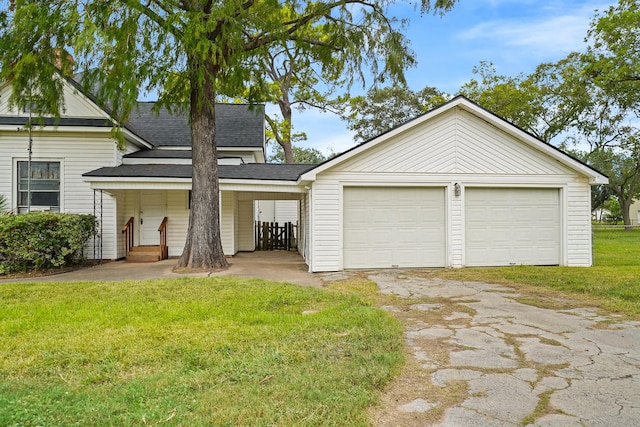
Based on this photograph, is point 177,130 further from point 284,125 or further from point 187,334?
point 187,334

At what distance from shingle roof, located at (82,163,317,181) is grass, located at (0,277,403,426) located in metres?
5.07

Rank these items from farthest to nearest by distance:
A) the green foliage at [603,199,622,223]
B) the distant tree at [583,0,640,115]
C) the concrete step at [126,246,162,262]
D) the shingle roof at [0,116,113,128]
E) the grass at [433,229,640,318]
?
the green foliage at [603,199,622,223] < the distant tree at [583,0,640,115] < the concrete step at [126,246,162,262] < the shingle roof at [0,116,113,128] < the grass at [433,229,640,318]

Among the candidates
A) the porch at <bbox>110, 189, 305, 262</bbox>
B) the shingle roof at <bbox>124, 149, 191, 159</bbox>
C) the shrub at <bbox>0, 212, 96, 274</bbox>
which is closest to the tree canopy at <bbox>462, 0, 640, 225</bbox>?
the porch at <bbox>110, 189, 305, 262</bbox>

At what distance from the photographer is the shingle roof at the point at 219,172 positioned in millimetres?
11125

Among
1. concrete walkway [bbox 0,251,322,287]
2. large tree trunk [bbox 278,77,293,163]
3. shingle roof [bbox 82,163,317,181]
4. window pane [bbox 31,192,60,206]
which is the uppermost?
large tree trunk [bbox 278,77,293,163]

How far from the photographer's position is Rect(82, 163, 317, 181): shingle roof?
11125 mm

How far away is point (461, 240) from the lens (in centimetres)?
1053

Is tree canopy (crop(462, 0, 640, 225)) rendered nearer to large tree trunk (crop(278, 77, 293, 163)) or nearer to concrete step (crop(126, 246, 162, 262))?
large tree trunk (crop(278, 77, 293, 163))

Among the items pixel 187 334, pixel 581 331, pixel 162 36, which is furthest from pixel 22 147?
pixel 581 331

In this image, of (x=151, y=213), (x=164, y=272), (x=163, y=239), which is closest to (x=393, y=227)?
(x=164, y=272)

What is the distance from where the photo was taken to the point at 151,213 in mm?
13641

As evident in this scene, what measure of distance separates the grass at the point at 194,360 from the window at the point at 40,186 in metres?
6.78

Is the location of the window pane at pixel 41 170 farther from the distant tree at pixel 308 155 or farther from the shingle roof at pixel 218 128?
the distant tree at pixel 308 155

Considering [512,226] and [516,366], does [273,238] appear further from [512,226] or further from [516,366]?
[516,366]
